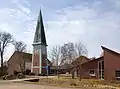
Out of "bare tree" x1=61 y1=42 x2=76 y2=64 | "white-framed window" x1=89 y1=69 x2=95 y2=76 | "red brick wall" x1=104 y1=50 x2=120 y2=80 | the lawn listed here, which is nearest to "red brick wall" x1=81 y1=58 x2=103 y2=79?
"white-framed window" x1=89 y1=69 x2=95 y2=76

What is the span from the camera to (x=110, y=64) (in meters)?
46.1

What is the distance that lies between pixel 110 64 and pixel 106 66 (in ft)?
3.06

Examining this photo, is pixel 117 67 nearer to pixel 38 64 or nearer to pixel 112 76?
pixel 112 76

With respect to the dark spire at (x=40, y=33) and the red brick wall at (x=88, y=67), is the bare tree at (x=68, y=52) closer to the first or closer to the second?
the red brick wall at (x=88, y=67)

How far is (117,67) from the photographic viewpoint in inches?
1788

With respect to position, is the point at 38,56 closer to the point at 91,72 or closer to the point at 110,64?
the point at 91,72

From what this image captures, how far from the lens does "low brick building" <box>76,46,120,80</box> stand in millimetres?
45531

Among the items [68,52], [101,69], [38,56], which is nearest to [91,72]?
[101,69]

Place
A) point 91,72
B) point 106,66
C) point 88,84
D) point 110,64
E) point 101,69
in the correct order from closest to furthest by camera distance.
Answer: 1. point 88,84
2. point 110,64
3. point 106,66
4. point 101,69
5. point 91,72

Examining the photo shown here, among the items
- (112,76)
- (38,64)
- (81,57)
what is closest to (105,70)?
(112,76)

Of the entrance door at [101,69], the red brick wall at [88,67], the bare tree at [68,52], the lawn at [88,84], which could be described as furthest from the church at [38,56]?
the lawn at [88,84]

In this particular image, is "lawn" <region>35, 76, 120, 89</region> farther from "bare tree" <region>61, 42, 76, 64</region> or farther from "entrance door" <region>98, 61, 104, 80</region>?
"bare tree" <region>61, 42, 76, 64</region>

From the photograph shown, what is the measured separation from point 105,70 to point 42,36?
5251 cm

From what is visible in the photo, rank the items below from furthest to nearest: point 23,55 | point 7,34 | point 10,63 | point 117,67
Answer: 1. point 10,63
2. point 23,55
3. point 7,34
4. point 117,67
